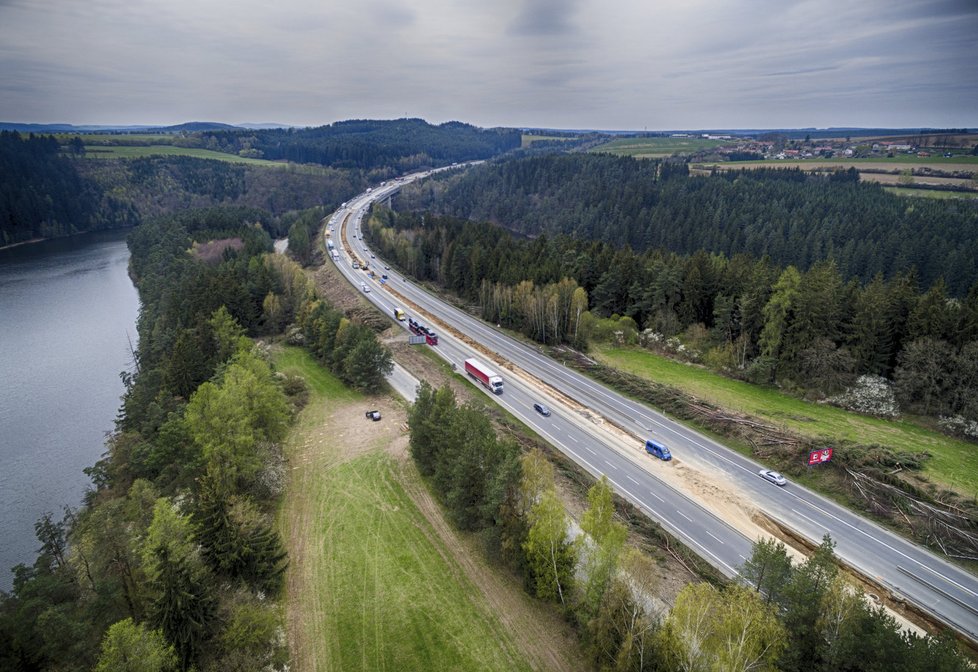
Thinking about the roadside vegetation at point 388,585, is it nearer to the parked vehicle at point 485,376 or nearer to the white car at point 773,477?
the parked vehicle at point 485,376

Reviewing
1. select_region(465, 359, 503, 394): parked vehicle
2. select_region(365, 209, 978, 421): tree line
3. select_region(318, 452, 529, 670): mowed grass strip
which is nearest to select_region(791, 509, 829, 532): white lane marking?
select_region(365, 209, 978, 421): tree line

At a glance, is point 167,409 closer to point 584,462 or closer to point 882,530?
point 584,462

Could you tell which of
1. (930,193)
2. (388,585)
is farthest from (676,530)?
(930,193)

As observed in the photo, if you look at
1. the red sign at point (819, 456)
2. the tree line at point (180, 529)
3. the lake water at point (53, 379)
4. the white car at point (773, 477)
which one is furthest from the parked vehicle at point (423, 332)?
the red sign at point (819, 456)

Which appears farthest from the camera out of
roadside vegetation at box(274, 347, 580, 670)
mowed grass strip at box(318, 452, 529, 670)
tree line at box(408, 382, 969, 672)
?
roadside vegetation at box(274, 347, 580, 670)

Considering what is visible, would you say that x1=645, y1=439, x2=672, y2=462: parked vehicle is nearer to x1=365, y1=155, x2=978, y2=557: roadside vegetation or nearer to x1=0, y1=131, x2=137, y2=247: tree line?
x1=365, y1=155, x2=978, y2=557: roadside vegetation

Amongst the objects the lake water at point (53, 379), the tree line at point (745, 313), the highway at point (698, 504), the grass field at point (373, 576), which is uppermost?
the tree line at point (745, 313)
